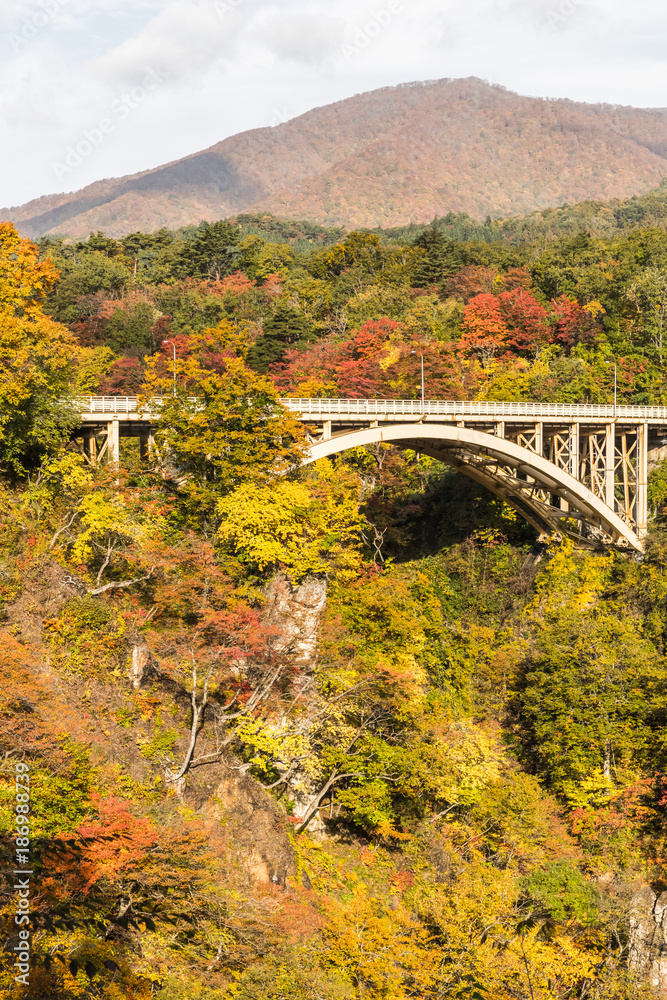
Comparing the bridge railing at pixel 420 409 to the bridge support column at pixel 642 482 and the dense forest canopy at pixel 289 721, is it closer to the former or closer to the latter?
the bridge support column at pixel 642 482

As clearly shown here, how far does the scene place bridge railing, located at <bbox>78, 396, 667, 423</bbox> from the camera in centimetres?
2903

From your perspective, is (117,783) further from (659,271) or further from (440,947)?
(659,271)

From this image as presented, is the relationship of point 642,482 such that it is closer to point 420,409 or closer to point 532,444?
point 532,444

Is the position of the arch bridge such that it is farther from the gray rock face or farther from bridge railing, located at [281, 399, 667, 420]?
the gray rock face

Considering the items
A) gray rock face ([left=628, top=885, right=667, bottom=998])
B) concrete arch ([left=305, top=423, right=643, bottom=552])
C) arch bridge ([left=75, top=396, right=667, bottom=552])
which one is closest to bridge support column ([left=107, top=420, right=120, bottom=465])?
arch bridge ([left=75, top=396, right=667, bottom=552])

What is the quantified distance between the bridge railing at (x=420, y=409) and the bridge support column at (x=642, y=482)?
0.84 metres

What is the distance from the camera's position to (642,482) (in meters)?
39.6

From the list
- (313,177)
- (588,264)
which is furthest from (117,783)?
(313,177)

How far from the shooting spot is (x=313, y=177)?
195375 mm

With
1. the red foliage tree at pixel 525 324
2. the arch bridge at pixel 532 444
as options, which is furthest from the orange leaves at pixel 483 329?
the arch bridge at pixel 532 444

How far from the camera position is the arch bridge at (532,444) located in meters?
32.3

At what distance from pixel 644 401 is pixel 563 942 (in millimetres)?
33058

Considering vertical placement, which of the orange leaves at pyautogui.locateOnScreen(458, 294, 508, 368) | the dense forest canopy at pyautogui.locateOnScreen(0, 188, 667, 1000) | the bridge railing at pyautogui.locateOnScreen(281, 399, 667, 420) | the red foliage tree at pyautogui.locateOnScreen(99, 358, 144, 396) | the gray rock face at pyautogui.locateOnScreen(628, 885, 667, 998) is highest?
the orange leaves at pyautogui.locateOnScreen(458, 294, 508, 368)

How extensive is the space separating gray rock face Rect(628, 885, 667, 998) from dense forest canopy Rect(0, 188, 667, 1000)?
0.45ft
